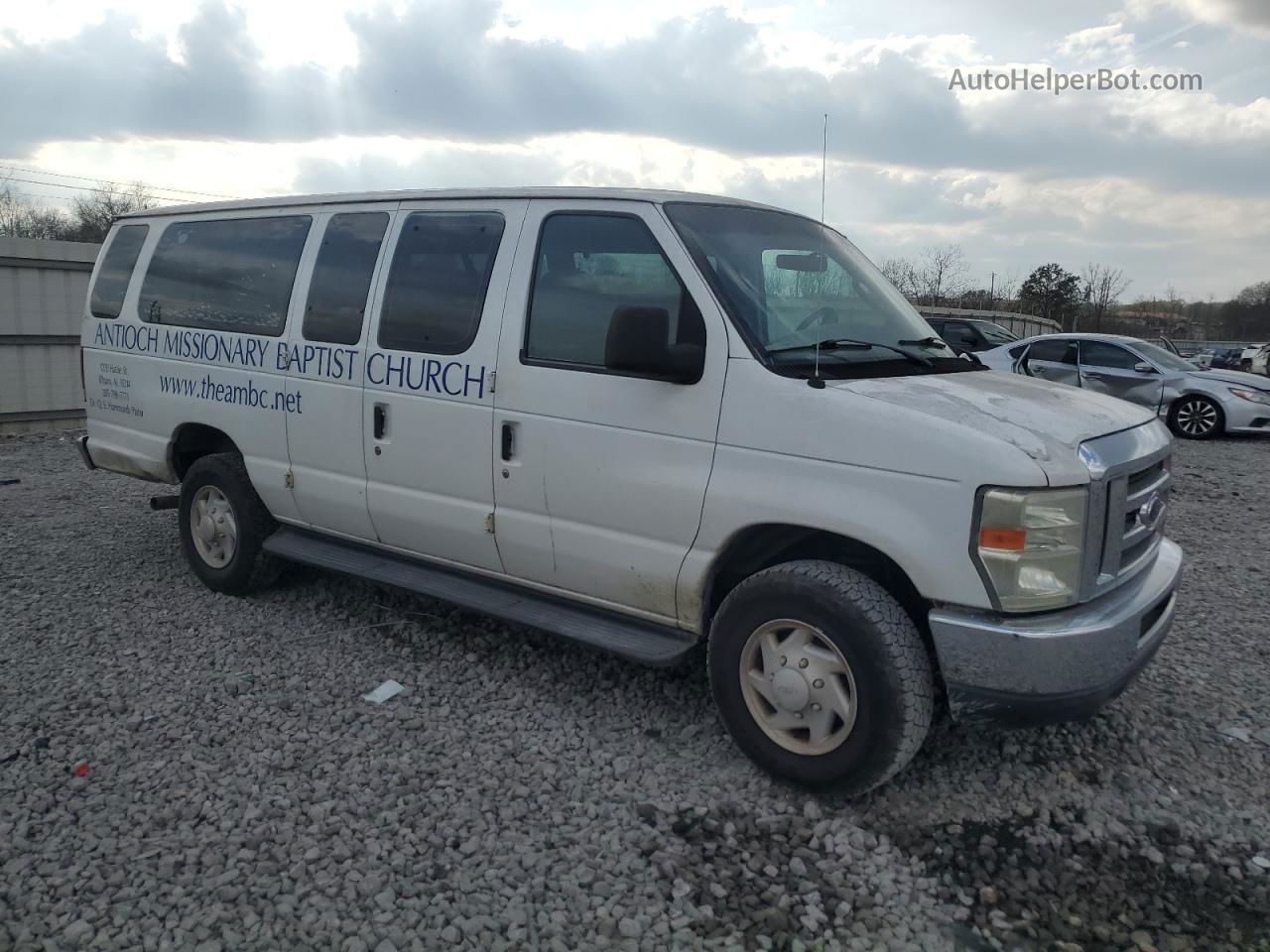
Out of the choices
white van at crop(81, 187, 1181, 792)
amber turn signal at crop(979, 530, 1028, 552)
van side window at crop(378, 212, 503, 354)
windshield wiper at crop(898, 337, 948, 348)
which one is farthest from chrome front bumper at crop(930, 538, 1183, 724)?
van side window at crop(378, 212, 503, 354)

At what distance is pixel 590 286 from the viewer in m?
4.05

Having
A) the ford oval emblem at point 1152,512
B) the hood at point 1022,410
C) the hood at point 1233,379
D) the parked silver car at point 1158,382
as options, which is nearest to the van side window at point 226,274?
the hood at point 1022,410

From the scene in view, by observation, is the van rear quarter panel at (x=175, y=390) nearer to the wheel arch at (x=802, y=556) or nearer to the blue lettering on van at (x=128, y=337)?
the blue lettering on van at (x=128, y=337)

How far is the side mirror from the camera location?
3535mm

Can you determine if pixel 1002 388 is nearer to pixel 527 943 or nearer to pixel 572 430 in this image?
pixel 572 430

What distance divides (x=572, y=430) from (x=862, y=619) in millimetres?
1407

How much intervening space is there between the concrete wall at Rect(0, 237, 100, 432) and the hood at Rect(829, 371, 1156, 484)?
36.4 ft

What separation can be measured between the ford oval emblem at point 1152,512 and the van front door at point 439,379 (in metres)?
2.57

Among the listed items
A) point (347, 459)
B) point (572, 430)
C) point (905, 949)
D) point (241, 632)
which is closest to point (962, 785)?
point (905, 949)

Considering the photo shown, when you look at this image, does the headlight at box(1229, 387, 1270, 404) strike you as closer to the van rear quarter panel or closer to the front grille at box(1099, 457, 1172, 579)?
the front grille at box(1099, 457, 1172, 579)

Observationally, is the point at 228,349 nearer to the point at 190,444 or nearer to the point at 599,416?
the point at 190,444

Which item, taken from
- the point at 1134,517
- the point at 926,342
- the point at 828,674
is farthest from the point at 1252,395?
the point at 828,674

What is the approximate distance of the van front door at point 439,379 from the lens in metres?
4.30

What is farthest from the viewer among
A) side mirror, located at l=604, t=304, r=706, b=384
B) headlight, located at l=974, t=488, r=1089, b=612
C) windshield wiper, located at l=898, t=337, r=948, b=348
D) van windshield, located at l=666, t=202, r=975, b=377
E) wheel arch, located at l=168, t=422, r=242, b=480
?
wheel arch, located at l=168, t=422, r=242, b=480
